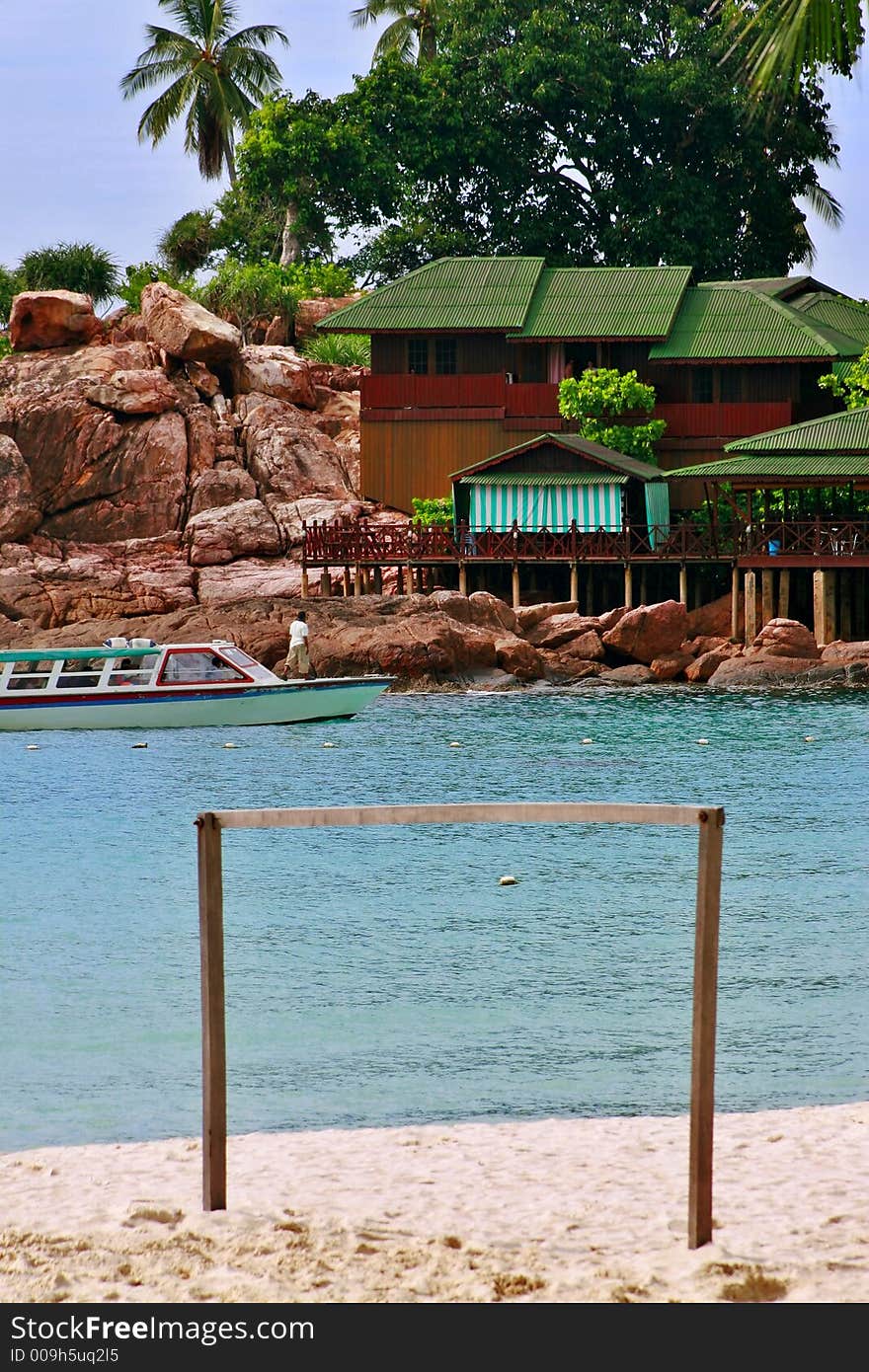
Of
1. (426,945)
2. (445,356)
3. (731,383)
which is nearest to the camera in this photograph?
(426,945)

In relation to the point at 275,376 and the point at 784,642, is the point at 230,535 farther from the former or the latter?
the point at 784,642

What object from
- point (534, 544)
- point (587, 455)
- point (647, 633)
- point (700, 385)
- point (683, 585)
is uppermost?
point (700, 385)

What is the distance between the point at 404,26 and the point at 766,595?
39269mm

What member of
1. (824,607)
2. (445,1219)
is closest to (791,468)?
(824,607)

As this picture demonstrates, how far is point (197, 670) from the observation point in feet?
119

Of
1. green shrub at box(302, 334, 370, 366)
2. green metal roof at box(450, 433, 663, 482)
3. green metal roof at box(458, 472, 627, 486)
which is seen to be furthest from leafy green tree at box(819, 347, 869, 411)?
green shrub at box(302, 334, 370, 366)

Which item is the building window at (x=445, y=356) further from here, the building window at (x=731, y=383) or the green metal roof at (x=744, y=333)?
the building window at (x=731, y=383)

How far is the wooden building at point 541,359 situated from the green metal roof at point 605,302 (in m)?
0.06

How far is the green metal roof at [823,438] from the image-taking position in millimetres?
43469

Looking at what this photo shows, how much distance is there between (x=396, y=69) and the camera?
6625 centimetres

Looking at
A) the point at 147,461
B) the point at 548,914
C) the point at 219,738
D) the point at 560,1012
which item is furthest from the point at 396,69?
the point at 560,1012

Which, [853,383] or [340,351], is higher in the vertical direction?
[340,351]

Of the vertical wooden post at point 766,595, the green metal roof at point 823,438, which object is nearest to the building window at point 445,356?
the green metal roof at point 823,438

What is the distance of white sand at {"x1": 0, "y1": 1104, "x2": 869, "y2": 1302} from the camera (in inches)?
219
